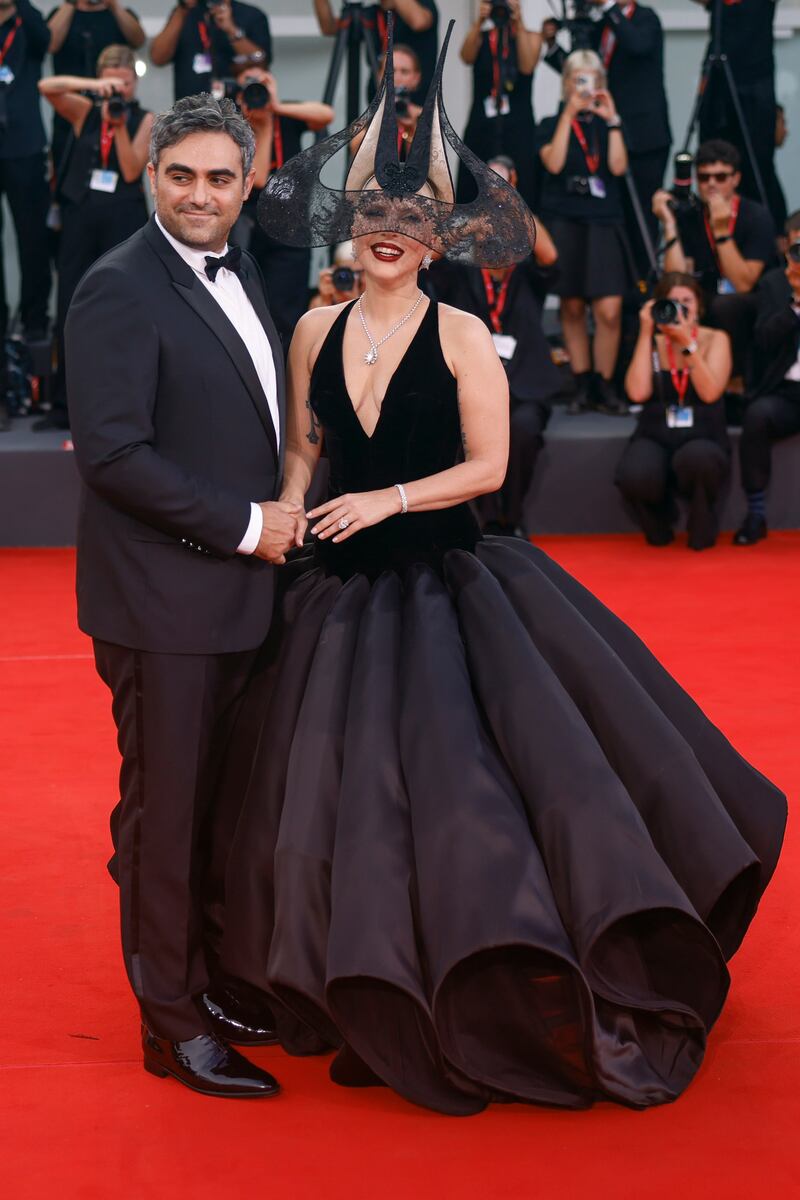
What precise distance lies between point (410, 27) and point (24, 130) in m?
1.86

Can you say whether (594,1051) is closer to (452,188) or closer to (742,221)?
(452,188)

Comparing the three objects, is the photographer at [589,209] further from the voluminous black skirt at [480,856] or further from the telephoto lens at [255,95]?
the voluminous black skirt at [480,856]

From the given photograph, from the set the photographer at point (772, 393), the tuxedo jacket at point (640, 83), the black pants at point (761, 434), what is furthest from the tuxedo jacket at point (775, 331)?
the tuxedo jacket at point (640, 83)

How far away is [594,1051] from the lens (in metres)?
2.28

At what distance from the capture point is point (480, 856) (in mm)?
2299

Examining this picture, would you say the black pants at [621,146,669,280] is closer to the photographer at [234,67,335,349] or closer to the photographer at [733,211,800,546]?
the photographer at [733,211,800,546]

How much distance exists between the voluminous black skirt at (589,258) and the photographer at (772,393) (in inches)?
29.2

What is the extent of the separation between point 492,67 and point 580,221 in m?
0.86

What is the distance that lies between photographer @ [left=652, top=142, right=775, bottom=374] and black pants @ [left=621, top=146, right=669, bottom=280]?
307 mm

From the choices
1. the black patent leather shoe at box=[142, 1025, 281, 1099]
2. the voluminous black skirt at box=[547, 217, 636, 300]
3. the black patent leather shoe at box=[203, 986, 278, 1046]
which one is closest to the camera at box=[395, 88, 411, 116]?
the voluminous black skirt at box=[547, 217, 636, 300]

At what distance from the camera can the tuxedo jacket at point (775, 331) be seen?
6555 mm

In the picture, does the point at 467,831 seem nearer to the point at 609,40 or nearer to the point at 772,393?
the point at 772,393

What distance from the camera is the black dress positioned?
7.50 ft

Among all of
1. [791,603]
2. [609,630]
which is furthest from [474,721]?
[791,603]
